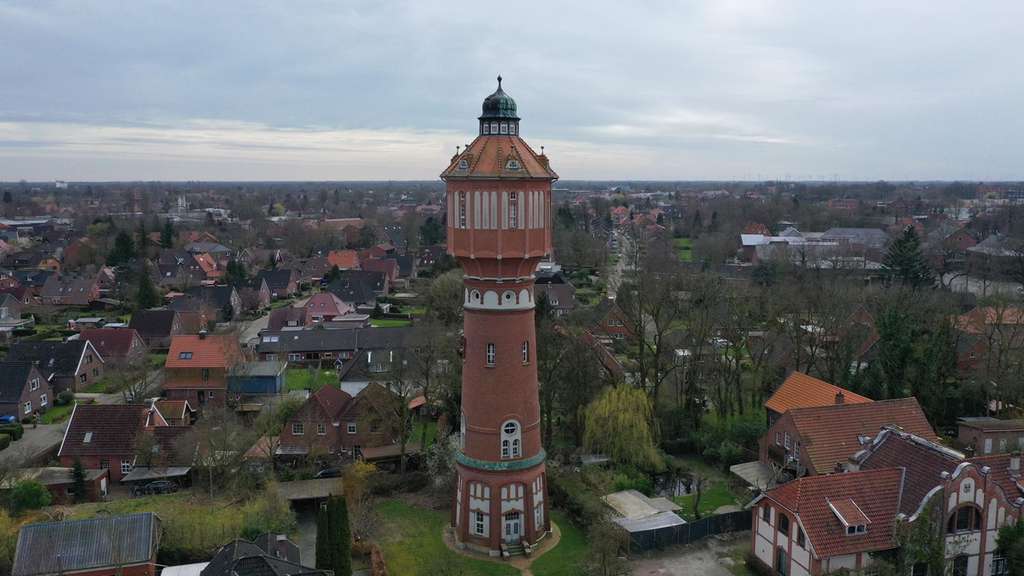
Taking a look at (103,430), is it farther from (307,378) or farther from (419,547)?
(419,547)

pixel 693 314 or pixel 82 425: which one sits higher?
Result: pixel 693 314

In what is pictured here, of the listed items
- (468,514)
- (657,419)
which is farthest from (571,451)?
(468,514)

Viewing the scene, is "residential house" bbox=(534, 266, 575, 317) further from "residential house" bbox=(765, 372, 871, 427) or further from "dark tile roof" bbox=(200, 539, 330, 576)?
"dark tile roof" bbox=(200, 539, 330, 576)

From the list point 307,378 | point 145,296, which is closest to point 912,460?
point 307,378

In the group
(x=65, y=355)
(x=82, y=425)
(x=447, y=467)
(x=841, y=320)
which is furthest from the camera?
(x=65, y=355)

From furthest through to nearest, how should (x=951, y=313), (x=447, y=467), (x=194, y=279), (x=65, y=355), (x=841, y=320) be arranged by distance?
(x=194, y=279) → (x=65, y=355) → (x=951, y=313) → (x=841, y=320) → (x=447, y=467)

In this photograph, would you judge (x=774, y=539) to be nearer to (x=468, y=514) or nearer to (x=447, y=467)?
(x=468, y=514)

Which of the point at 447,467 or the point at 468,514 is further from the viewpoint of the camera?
the point at 447,467

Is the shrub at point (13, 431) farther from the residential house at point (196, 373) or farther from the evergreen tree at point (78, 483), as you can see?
the evergreen tree at point (78, 483)
